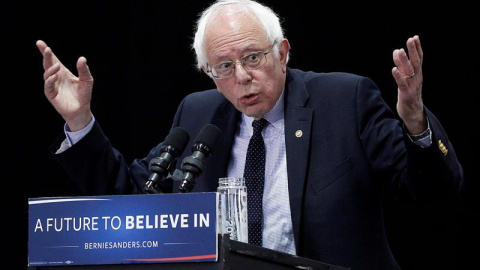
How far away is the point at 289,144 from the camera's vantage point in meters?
2.58

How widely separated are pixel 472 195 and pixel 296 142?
1.21 meters

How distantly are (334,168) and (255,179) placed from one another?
24 cm

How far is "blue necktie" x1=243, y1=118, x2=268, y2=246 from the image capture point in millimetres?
2520

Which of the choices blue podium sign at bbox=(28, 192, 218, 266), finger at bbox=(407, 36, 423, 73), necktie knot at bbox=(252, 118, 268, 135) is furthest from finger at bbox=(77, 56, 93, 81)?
finger at bbox=(407, 36, 423, 73)

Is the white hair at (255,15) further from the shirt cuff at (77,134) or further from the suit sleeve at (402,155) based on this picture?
the shirt cuff at (77,134)

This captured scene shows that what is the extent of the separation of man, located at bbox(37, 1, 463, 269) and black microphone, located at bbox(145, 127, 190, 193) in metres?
0.45

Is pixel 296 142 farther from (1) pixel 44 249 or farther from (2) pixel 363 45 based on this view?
(2) pixel 363 45

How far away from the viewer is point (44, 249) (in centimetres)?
184

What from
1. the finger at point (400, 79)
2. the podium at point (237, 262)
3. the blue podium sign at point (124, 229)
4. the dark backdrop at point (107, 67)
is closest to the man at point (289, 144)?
the finger at point (400, 79)

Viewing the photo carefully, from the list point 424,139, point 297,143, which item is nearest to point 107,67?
point 297,143

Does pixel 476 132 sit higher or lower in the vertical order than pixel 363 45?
lower

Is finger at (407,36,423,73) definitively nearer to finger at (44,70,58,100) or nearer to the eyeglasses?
the eyeglasses

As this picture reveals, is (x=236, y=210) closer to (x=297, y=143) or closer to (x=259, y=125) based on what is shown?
(x=297, y=143)

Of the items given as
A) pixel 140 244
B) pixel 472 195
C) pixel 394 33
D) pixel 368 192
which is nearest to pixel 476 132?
pixel 472 195
